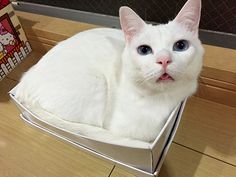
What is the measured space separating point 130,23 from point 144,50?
0.05 m

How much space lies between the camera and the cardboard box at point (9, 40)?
85 cm

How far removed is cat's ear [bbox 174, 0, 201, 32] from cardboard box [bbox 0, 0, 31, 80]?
583mm

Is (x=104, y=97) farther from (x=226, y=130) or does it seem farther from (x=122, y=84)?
(x=226, y=130)

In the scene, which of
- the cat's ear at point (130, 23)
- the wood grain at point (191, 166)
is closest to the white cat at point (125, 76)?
the cat's ear at point (130, 23)

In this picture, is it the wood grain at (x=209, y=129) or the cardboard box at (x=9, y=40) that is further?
the cardboard box at (x=9, y=40)

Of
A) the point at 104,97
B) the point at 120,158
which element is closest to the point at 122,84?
the point at 104,97

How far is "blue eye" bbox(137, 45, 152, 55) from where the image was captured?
0.48 m

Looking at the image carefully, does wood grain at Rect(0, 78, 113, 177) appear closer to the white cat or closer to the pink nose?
the white cat

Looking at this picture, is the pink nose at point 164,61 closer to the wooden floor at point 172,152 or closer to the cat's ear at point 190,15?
the cat's ear at point 190,15

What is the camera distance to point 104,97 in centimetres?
58

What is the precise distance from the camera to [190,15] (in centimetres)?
47

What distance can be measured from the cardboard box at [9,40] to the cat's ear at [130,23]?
506mm

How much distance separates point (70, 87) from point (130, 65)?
15 cm

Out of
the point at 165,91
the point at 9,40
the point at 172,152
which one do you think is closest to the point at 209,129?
the point at 172,152
